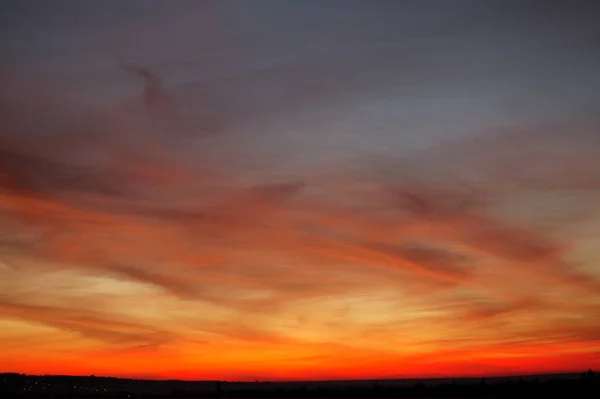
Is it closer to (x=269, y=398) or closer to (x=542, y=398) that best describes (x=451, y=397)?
(x=542, y=398)

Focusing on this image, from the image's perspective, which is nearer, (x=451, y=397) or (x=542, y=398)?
(x=542, y=398)

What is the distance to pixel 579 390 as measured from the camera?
70.8m

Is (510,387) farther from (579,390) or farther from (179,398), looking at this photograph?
(179,398)

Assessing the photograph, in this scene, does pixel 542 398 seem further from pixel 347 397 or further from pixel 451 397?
pixel 347 397

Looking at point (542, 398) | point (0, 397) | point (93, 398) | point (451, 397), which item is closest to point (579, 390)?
point (542, 398)

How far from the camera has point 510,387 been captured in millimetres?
88875

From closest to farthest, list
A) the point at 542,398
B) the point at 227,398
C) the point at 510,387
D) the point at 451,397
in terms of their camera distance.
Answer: the point at 542,398 < the point at 451,397 < the point at 510,387 < the point at 227,398

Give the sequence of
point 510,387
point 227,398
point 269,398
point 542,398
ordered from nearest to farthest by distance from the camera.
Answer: point 542,398, point 510,387, point 269,398, point 227,398

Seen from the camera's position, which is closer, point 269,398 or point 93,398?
point 269,398

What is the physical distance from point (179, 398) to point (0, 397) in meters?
40.9

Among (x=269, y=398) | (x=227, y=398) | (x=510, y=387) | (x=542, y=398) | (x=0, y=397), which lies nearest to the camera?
(x=542, y=398)

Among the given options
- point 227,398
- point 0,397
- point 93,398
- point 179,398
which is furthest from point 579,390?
point 0,397

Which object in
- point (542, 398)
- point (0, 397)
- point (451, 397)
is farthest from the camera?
point (0, 397)

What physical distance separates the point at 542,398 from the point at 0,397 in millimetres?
112805
